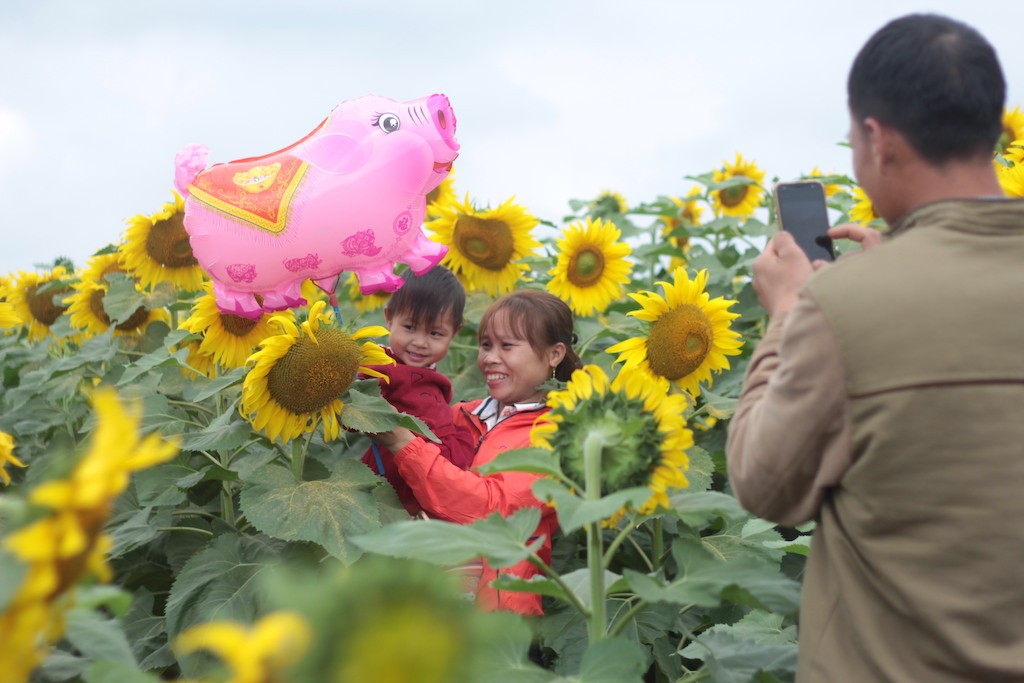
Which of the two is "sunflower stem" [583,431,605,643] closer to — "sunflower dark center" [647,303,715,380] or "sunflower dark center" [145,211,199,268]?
"sunflower dark center" [647,303,715,380]

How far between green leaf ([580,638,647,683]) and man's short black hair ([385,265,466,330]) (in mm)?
1694

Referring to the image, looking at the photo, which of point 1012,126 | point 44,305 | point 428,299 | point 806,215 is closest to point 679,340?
point 428,299

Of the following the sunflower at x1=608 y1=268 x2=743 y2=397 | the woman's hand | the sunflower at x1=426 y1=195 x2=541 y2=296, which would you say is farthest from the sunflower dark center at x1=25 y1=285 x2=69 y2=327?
the sunflower at x1=608 y1=268 x2=743 y2=397

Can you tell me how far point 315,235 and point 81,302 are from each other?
195 centimetres

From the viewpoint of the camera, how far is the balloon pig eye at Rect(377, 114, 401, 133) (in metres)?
2.72

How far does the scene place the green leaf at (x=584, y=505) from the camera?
56.4 inches

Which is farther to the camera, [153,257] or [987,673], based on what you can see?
[153,257]

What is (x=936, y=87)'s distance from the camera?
4.40ft

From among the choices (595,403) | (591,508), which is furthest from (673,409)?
(591,508)

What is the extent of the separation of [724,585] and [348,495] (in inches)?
42.6

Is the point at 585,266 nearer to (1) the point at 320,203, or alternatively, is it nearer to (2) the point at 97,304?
(1) the point at 320,203

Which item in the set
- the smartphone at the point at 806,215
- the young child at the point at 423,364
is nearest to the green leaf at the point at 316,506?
the young child at the point at 423,364

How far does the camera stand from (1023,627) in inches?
51.2

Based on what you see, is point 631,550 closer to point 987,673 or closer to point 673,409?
point 673,409
